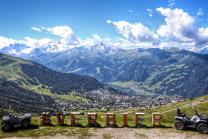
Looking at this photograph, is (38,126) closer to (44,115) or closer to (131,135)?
(44,115)

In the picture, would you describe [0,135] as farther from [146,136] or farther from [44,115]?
[146,136]

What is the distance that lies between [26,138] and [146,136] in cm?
1503

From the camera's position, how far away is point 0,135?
4522 centimetres

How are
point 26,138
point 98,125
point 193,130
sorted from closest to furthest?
1. point 26,138
2. point 193,130
3. point 98,125

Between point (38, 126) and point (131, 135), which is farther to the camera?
point (38, 126)

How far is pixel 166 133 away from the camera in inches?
1752

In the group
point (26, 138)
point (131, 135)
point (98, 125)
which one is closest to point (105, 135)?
point (131, 135)

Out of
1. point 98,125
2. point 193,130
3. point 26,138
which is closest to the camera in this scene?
point 26,138

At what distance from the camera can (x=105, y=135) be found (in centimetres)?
4391

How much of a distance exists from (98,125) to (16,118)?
38.5 ft

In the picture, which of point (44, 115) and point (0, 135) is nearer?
point (0, 135)

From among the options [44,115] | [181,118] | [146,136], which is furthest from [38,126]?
[181,118]

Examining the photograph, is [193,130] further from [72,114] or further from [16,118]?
[16,118]

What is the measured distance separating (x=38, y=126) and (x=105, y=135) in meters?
11.7
